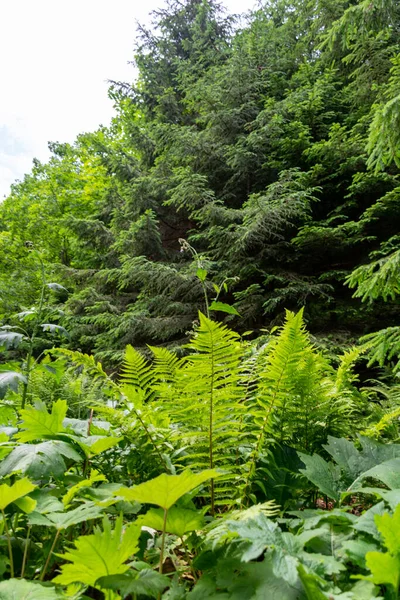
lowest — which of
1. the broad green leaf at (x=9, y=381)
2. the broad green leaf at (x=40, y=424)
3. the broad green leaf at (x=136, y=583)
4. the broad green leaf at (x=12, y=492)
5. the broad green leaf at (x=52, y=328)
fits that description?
the broad green leaf at (x=136, y=583)

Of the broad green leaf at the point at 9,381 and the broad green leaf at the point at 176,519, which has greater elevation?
the broad green leaf at the point at 9,381

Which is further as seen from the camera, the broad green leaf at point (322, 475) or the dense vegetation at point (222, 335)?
the broad green leaf at point (322, 475)

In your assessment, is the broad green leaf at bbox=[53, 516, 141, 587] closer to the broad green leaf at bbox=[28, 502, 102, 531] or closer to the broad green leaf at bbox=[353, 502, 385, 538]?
the broad green leaf at bbox=[28, 502, 102, 531]

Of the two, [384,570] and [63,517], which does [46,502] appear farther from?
[384,570]

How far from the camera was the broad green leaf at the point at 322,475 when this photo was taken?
55cm

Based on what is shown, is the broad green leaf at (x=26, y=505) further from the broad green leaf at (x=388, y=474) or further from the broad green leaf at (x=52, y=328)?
the broad green leaf at (x=52, y=328)

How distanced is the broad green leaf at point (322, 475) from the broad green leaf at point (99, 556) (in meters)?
0.29

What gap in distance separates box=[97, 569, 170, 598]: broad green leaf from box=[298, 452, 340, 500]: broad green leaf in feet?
0.87

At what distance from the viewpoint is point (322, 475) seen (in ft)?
1.88

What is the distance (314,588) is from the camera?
33 cm

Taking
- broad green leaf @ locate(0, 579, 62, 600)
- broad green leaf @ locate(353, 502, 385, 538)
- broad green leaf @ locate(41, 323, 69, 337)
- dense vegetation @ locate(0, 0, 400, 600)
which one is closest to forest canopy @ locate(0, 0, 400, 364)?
dense vegetation @ locate(0, 0, 400, 600)

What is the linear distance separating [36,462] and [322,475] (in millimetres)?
477

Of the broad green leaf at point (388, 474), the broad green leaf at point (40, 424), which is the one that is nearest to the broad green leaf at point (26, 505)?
the broad green leaf at point (40, 424)

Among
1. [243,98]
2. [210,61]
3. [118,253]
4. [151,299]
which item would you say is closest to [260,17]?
[210,61]
